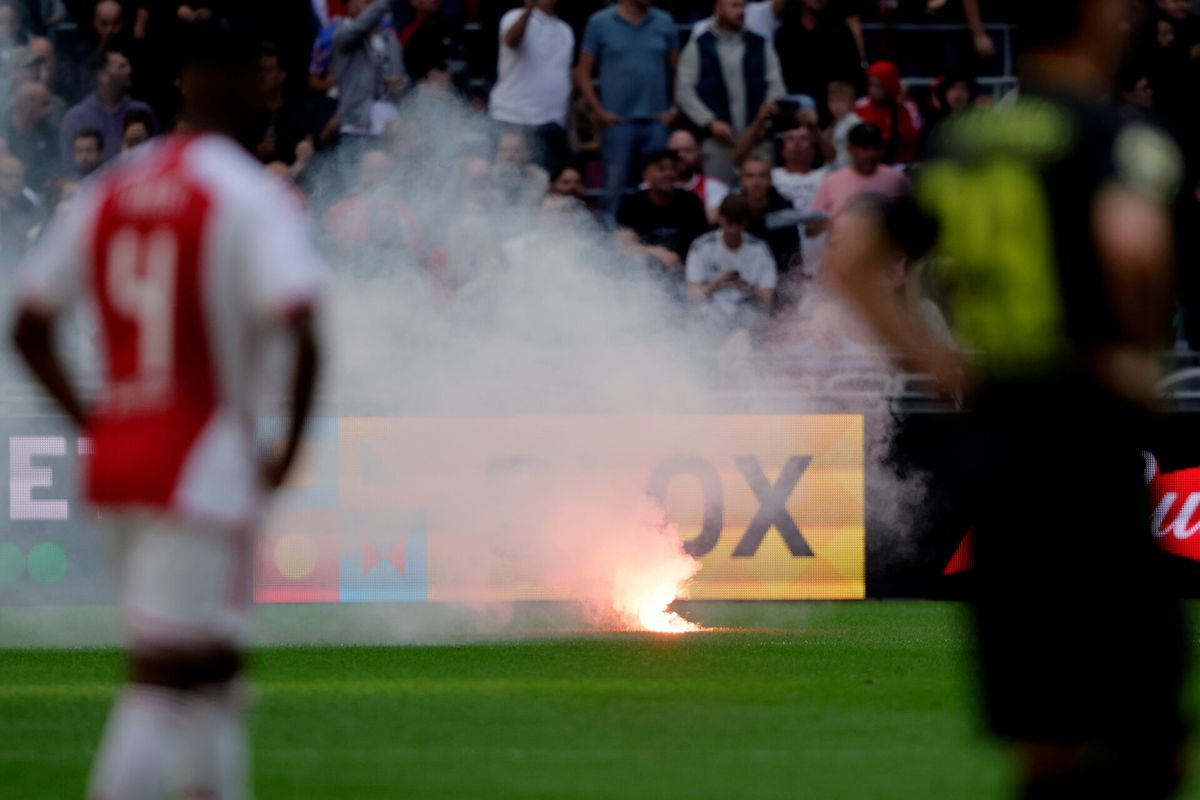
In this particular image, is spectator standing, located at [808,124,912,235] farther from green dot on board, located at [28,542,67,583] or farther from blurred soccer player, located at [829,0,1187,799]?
blurred soccer player, located at [829,0,1187,799]

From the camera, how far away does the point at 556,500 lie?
13250 millimetres

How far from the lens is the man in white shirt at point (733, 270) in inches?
572

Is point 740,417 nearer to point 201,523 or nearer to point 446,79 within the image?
point 446,79

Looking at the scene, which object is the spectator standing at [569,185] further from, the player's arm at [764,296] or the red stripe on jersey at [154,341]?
the red stripe on jersey at [154,341]

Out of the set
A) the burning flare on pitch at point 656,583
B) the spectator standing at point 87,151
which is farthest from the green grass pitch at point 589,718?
the spectator standing at point 87,151

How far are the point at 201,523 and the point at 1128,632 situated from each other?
1.74 metres

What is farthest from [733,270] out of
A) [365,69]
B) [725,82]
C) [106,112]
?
[106,112]

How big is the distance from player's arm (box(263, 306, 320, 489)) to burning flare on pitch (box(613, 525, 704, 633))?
811cm

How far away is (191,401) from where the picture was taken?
15.0 feet

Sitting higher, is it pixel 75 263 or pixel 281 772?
pixel 75 263

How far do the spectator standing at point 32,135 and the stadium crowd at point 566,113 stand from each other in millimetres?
15

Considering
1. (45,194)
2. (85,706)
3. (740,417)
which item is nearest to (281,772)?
(85,706)

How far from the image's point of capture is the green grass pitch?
7012 millimetres

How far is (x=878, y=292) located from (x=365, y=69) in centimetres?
1211
